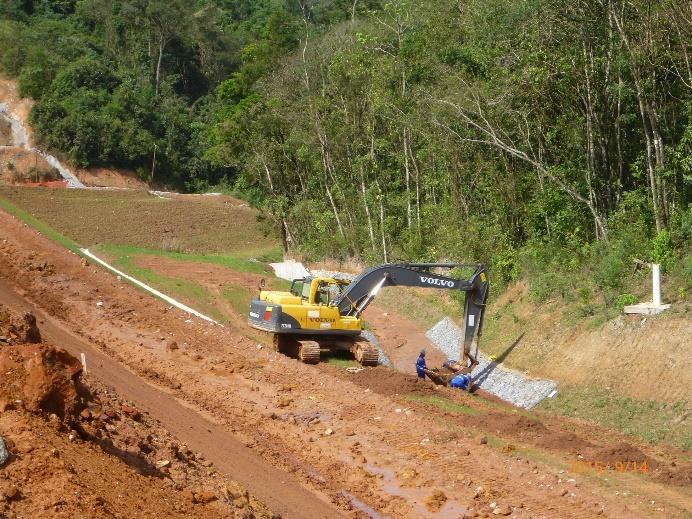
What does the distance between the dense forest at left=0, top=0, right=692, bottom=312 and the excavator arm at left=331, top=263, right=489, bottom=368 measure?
3027 mm

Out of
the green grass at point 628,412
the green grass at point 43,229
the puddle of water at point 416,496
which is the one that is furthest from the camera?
the green grass at point 43,229

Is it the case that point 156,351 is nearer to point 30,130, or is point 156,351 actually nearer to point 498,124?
point 498,124

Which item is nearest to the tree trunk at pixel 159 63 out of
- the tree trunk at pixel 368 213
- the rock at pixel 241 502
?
the tree trunk at pixel 368 213

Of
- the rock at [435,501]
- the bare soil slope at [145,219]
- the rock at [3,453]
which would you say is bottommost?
the bare soil slope at [145,219]

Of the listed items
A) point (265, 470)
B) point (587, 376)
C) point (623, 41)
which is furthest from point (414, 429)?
point (623, 41)

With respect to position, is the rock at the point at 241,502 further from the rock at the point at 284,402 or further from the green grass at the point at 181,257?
the green grass at the point at 181,257

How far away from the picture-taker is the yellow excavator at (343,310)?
2311 centimetres

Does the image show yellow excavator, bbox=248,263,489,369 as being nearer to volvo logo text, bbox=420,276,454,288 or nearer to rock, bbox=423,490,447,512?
volvo logo text, bbox=420,276,454,288

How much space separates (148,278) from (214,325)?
24.7 feet

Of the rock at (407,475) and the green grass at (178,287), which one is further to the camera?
the green grass at (178,287)

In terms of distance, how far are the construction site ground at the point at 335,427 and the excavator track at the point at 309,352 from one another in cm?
42

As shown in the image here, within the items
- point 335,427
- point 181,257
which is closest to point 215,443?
point 335,427

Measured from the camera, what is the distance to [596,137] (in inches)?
1133

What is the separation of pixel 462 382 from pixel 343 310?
3.70 meters
